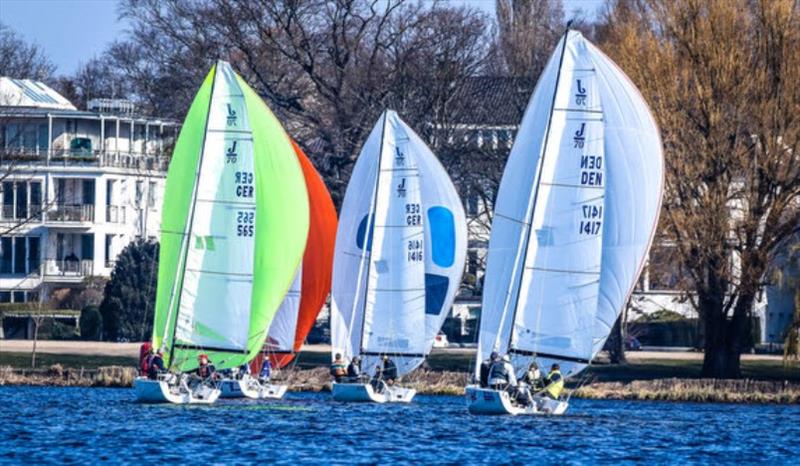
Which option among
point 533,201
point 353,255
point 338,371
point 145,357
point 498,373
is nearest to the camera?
point 498,373

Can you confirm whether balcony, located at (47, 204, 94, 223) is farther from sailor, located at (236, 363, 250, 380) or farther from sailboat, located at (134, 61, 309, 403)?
sailboat, located at (134, 61, 309, 403)

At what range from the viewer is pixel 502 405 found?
37.8m

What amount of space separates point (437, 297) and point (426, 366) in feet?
28.5

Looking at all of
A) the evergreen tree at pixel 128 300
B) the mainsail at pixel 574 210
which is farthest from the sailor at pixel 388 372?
the evergreen tree at pixel 128 300

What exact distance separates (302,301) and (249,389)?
3.71 metres

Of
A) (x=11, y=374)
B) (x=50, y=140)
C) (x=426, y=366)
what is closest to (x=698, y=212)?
(x=426, y=366)

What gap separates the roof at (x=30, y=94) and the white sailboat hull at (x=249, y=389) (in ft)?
119

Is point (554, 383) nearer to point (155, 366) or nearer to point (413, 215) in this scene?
point (155, 366)

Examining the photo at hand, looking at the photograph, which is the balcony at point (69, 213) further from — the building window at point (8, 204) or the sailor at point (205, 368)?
the sailor at point (205, 368)

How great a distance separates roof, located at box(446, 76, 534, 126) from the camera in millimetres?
61938

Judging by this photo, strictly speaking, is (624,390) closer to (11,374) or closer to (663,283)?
(663,283)

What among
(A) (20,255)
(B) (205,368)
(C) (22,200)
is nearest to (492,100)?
(C) (22,200)

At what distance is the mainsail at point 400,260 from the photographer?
1796 inches

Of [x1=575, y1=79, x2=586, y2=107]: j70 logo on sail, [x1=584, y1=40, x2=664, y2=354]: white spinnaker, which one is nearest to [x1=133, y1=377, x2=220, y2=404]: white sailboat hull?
Result: [x1=584, y1=40, x2=664, y2=354]: white spinnaker
